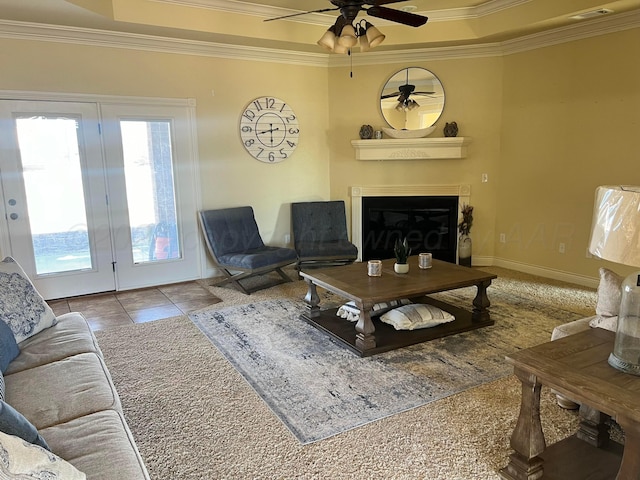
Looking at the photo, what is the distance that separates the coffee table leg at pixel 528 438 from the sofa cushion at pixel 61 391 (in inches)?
67.5

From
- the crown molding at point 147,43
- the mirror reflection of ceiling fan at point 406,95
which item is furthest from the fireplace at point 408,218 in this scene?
the crown molding at point 147,43

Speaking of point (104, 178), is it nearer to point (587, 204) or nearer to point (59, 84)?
point (59, 84)

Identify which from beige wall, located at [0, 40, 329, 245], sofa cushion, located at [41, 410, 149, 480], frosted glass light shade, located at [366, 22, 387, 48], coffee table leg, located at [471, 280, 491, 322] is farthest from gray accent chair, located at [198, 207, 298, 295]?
sofa cushion, located at [41, 410, 149, 480]

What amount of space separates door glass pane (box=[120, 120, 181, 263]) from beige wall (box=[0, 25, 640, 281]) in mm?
382

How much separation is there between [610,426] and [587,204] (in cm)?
311

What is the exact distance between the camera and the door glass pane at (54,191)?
14.2 ft

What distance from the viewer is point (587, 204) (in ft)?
15.5

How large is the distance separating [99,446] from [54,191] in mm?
3667

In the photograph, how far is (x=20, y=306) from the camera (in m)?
2.50

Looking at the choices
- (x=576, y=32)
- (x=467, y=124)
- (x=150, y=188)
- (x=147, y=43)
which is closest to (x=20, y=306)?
(x=150, y=188)

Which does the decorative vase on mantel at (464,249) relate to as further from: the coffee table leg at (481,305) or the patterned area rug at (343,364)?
the coffee table leg at (481,305)

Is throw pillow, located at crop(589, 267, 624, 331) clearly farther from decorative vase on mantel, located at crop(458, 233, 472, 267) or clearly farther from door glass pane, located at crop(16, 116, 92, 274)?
door glass pane, located at crop(16, 116, 92, 274)

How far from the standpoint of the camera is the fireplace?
575 centimetres

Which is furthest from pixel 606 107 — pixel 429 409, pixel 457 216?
pixel 429 409
